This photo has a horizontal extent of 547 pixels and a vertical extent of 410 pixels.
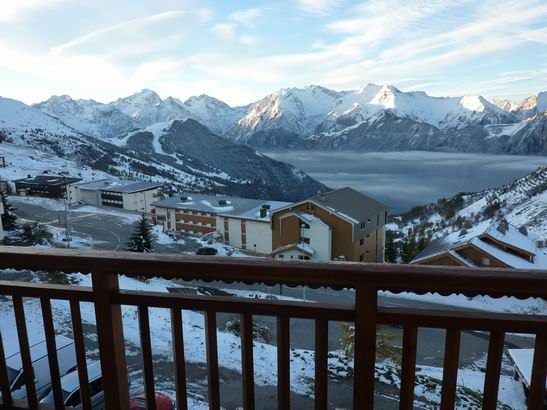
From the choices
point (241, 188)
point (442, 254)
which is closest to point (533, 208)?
point (442, 254)

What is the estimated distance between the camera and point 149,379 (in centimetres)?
135

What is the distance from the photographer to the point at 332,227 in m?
18.4

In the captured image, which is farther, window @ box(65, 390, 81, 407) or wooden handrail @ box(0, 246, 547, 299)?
window @ box(65, 390, 81, 407)

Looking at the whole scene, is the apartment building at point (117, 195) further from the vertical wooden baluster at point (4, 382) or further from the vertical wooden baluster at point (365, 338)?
the vertical wooden baluster at point (365, 338)

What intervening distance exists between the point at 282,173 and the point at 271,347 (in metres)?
110

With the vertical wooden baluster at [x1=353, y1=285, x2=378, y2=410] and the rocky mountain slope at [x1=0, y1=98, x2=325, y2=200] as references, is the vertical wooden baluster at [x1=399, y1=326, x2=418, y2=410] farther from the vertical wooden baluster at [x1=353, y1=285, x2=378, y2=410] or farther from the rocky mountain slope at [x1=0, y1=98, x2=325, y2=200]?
the rocky mountain slope at [x1=0, y1=98, x2=325, y2=200]

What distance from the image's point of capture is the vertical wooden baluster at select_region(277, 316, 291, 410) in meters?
1.17

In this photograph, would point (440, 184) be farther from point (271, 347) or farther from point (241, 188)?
point (271, 347)

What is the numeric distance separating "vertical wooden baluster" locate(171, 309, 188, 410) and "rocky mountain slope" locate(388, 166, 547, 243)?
29.5m

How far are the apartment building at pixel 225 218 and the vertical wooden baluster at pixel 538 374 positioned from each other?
20410mm

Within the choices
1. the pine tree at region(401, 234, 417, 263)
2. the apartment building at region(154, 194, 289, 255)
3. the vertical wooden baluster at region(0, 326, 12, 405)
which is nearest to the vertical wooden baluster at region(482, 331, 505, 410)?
the vertical wooden baluster at region(0, 326, 12, 405)

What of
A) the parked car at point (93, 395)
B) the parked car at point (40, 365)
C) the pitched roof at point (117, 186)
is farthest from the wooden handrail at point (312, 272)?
the pitched roof at point (117, 186)

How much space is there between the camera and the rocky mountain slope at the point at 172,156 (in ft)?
Result: 278

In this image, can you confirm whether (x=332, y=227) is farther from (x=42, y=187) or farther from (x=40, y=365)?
(x=42, y=187)
